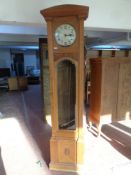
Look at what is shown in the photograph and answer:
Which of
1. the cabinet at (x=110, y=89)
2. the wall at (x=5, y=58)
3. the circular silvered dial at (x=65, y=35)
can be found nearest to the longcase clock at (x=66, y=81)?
the circular silvered dial at (x=65, y=35)

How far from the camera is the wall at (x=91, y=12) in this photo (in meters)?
2.05

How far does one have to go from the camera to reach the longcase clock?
181 cm

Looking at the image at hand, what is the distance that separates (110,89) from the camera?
3.00 metres

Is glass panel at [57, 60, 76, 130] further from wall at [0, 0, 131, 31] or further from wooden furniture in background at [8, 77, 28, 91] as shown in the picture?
wooden furniture in background at [8, 77, 28, 91]

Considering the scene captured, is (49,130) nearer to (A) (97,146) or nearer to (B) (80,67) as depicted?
(A) (97,146)

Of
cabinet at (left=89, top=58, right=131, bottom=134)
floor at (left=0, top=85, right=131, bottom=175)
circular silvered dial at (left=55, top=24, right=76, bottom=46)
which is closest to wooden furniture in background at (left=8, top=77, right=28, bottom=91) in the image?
floor at (left=0, top=85, right=131, bottom=175)

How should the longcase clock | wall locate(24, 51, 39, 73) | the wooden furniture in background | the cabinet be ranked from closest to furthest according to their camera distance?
1. the longcase clock
2. the cabinet
3. the wooden furniture in background
4. wall locate(24, 51, 39, 73)

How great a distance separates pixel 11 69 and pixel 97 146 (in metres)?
8.54

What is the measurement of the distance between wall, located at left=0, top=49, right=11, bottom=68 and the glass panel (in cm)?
912

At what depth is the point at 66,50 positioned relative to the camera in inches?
73.7

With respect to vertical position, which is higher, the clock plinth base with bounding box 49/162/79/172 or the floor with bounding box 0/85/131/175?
the clock plinth base with bounding box 49/162/79/172

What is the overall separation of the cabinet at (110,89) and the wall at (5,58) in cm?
837

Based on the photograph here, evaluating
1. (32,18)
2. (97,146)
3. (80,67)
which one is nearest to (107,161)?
(97,146)

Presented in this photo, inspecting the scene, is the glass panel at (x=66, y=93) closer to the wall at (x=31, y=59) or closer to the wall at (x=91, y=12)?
the wall at (x=91, y=12)
